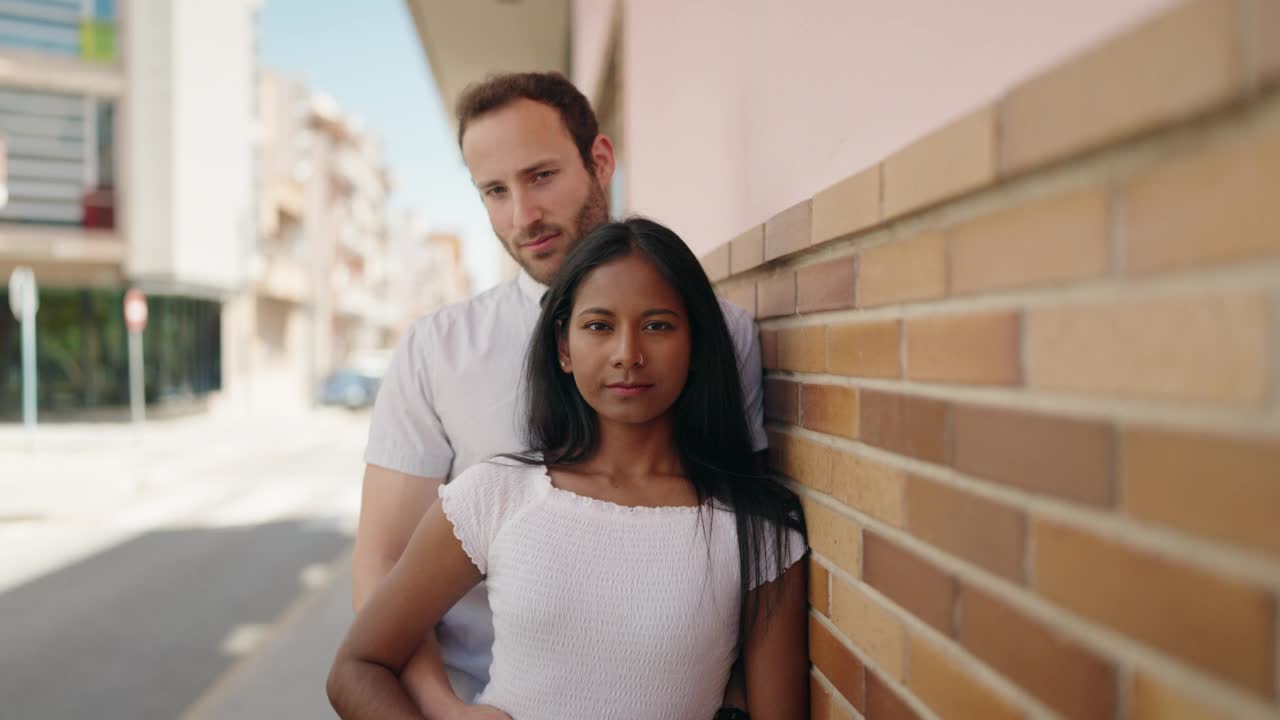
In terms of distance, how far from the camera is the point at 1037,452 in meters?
0.79

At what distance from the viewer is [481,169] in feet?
6.76

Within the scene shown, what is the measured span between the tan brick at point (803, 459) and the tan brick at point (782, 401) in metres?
0.04

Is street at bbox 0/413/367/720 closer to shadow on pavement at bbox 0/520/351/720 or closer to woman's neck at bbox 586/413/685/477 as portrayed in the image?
shadow on pavement at bbox 0/520/351/720

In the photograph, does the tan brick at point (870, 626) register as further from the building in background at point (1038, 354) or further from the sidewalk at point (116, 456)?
the sidewalk at point (116, 456)

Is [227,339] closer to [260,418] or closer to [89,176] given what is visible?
[260,418]

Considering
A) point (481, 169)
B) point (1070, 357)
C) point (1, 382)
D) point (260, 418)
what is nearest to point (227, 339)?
point (260, 418)

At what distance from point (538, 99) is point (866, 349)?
1.19 m

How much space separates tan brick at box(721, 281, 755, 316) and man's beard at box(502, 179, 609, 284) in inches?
13.8

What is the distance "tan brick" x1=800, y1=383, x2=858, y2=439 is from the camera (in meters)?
1.28

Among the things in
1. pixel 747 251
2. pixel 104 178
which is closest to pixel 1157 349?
pixel 747 251

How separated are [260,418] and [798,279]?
23231mm

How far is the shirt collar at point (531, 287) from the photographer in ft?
6.57

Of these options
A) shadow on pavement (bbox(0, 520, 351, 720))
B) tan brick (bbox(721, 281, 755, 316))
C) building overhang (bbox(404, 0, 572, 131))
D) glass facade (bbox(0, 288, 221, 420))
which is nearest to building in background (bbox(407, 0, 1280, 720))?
tan brick (bbox(721, 281, 755, 316))

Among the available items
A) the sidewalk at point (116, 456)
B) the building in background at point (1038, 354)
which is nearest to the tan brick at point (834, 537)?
the building in background at point (1038, 354)
